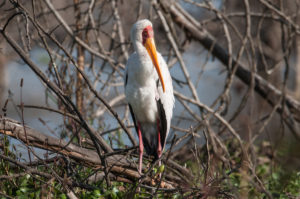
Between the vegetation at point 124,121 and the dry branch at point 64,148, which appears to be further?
the dry branch at point 64,148

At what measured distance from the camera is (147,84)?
12.3ft

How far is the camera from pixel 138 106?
149 inches

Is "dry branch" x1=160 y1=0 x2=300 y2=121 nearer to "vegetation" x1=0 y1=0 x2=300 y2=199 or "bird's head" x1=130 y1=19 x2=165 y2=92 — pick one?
"vegetation" x1=0 y1=0 x2=300 y2=199

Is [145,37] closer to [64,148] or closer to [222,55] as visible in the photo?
[64,148]

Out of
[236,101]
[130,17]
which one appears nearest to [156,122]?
[130,17]

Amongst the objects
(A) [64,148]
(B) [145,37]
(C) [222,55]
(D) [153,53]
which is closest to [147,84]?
(D) [153,53]

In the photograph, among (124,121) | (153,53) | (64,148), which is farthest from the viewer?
(124,121)

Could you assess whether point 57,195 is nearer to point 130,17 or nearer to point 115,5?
point 115,5

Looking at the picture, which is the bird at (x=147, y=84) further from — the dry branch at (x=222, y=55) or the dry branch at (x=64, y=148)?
the dry branch at (x=222, y=55)

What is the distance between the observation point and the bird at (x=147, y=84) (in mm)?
3691

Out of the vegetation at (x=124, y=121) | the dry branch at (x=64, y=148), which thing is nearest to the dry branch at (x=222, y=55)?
the vegetation at (x=124, y=121)

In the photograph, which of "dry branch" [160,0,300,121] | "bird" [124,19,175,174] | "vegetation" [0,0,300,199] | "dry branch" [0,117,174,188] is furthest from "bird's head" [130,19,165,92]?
"dry branch" [160,0,300,121]

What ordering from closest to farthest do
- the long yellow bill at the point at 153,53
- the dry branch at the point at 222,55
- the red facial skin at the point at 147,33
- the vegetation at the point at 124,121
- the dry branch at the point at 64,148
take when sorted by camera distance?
the vegetation at the point at 124,121
the dry branch at the point at 64,148
the long yellow bill at the point at 153,53
the red facial skin at the point at 147,33
the dry branch at the point at 222,55

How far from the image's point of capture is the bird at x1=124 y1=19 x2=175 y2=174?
12.1 ft
